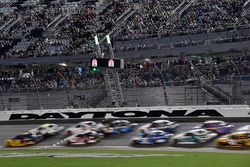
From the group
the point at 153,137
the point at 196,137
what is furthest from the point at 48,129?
the point at 196,137

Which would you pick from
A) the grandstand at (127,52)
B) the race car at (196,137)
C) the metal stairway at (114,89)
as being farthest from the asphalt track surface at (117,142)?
the metal stairway at (114,89)

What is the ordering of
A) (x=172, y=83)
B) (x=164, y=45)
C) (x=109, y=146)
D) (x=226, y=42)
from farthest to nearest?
(x=164, y=45) < (x=226, y=42) < (x=172, y=83) < (x=109, y=146)

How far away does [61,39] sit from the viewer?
39.4 m

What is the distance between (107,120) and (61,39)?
56.2 ft

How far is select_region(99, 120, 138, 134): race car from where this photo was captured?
21766 millimetres

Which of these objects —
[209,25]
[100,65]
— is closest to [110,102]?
[100,65]

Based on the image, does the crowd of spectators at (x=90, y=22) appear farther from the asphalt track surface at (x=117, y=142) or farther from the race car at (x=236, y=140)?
the race car at (x=236, y=140)

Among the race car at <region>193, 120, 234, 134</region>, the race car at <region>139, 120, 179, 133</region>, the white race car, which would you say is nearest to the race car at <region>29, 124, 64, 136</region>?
the white race car

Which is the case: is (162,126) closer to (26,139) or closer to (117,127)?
(117,127)

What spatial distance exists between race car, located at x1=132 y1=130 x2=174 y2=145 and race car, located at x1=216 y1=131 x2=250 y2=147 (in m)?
2.42

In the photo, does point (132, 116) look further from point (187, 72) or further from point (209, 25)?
point (209, 25)

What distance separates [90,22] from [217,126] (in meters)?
22.1

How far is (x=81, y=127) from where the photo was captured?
22.5 m

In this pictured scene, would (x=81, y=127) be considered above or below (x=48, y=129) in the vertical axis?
above
